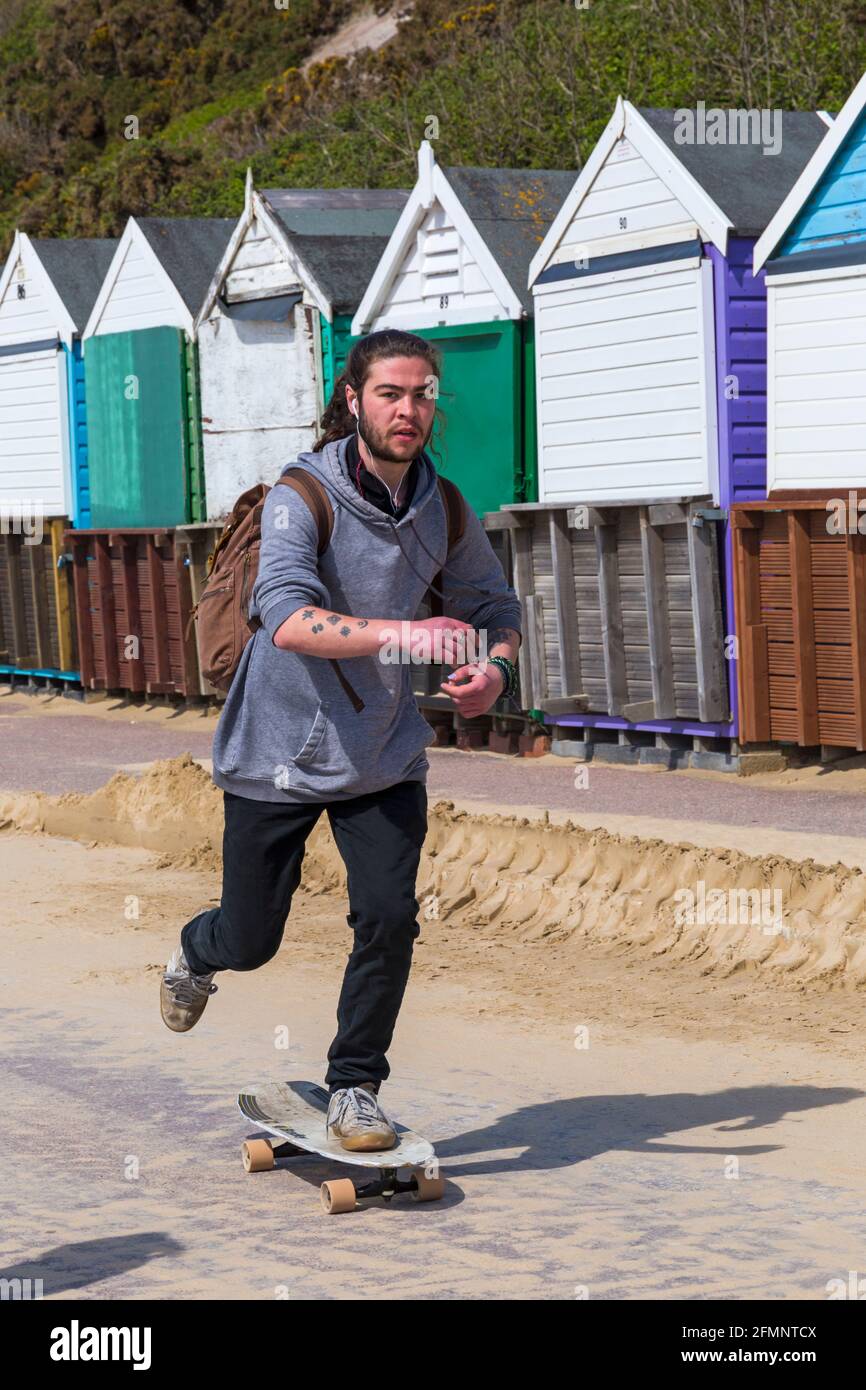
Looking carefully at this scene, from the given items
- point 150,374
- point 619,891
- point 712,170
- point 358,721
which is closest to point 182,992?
point 358,721

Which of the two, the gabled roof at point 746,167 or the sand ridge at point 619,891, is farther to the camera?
the gabled roof at point 746,167

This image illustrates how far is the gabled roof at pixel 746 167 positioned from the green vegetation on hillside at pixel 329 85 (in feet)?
9.83

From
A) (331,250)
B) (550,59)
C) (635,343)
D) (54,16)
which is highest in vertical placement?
(54,16)

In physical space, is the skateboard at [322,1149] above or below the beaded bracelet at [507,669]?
below

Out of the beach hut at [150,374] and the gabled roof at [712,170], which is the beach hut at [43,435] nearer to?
the beach hut at [150,374]

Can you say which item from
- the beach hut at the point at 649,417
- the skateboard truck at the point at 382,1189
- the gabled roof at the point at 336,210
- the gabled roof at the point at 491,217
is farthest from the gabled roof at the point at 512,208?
the skateboard truck at the point at 382,1189

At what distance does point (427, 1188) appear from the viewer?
15.9ft

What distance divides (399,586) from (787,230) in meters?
8.57

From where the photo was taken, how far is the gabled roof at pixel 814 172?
41.2 ft

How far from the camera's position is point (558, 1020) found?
281 inches

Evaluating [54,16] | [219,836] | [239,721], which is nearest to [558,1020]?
[239,721]
